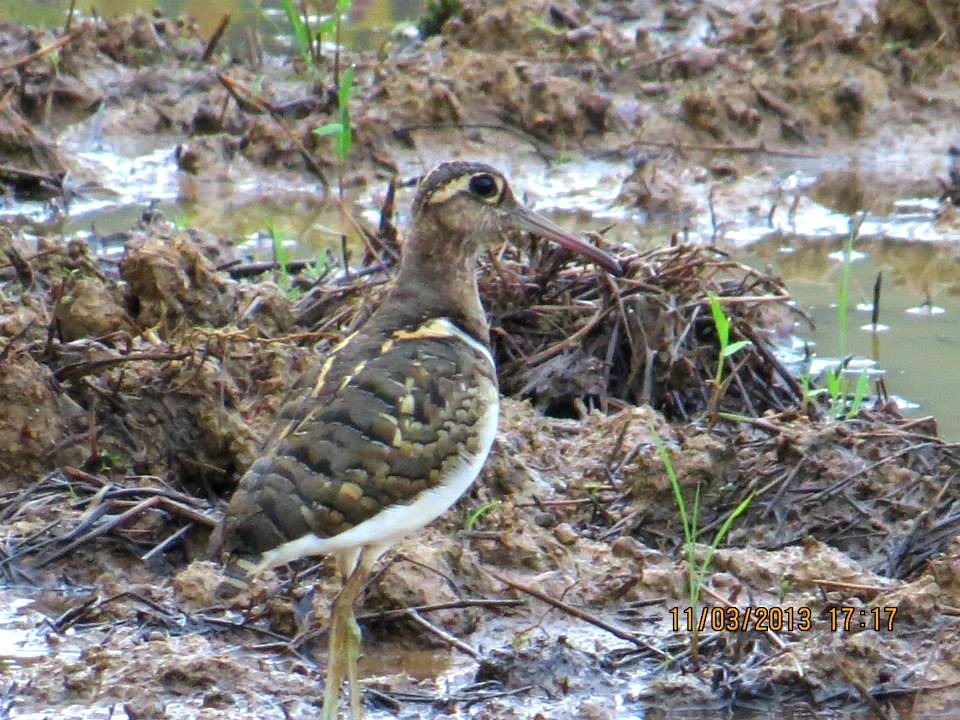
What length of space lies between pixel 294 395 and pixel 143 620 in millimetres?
970

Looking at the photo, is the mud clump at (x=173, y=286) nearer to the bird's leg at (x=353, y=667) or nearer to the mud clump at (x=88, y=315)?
the mud clump at (x=88, y=315)

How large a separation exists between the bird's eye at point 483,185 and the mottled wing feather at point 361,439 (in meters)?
0.64

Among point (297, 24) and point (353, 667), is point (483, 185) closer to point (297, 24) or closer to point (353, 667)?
point (353, 667)

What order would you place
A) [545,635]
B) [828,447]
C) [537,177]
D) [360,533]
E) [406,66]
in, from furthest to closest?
[406,66] < [537,177] < [828,447] < [545,635] < [360,533]

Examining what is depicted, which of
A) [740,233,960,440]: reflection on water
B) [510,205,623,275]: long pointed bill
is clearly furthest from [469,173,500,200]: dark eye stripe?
[740,233,960,440]: reflection on water

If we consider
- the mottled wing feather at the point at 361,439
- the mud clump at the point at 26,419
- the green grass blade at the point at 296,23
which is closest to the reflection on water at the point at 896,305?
the green grass blade at the point at 296,23

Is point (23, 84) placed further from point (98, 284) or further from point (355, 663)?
point (355, 663)

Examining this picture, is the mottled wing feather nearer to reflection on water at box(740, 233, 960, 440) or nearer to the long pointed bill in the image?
the long pointed bill

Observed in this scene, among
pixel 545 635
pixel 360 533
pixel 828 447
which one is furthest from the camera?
pixel 828 447

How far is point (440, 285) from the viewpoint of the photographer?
538 cm

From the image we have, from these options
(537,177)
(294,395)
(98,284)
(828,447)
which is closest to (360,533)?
(294,395)

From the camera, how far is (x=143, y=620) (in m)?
5.42
